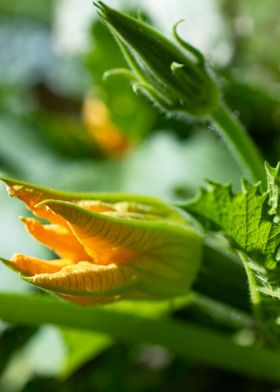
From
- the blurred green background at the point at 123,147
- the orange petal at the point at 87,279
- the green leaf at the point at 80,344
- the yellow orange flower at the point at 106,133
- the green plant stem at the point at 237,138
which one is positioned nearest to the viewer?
the orange petal at the point at 87,279

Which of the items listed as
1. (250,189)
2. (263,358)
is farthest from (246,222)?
(263,358)

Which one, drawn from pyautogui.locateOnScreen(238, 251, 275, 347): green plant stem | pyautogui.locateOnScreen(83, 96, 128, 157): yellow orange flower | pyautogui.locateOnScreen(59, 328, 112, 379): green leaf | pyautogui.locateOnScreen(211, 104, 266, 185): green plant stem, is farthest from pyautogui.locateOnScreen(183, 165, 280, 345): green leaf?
pyautogui.locateOnScreen(83, 96, 128, 157): yellow orange flower

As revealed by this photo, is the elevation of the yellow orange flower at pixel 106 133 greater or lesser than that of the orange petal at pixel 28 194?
lesser

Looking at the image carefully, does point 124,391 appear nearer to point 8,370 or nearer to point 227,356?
point 8,370

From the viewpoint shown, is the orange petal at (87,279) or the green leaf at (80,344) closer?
the orange petal at (87,279)

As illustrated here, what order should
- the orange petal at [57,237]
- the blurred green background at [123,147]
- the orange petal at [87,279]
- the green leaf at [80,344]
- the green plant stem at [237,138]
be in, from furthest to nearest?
the blurred green background at [123,147], the green leaf at [80,344], the green plant stem at [237,138], the orange petal at [57,237], the orange petal at [87,279]

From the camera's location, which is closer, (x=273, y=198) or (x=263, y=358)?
(x=273, y=198)

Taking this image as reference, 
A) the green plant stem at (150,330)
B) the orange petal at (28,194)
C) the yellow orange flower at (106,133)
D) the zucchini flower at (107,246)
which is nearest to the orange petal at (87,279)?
the zucchini flower at (107,246)

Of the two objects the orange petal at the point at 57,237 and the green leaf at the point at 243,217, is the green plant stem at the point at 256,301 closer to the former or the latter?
the green leaf at the point at 243,217
